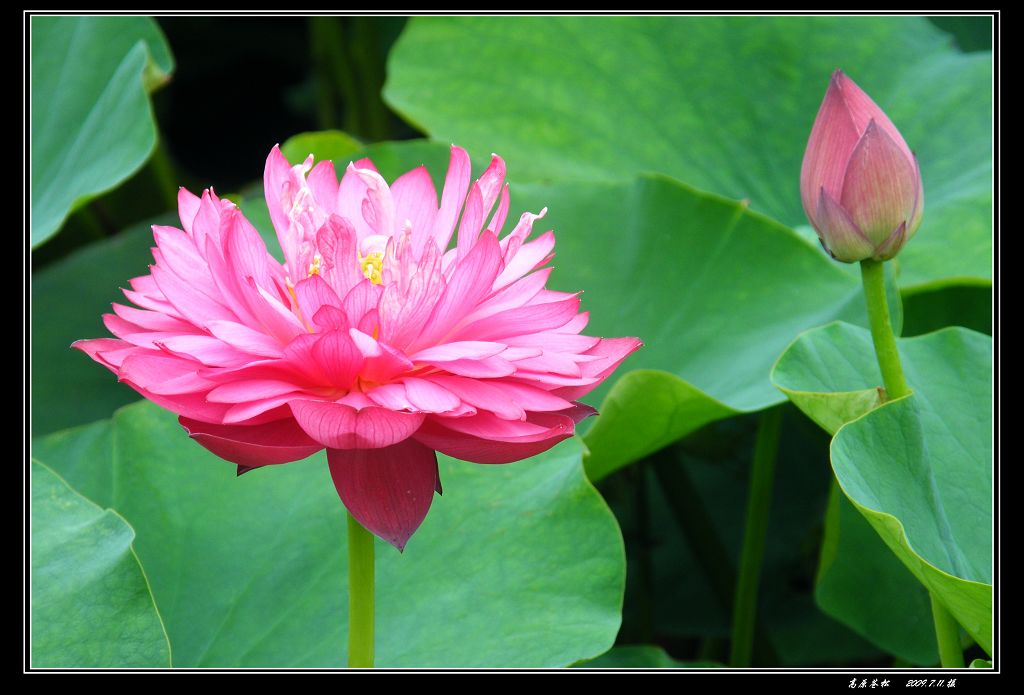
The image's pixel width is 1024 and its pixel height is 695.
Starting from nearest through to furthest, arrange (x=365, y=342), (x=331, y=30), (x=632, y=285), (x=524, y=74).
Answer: (x=365, y=342), (x=632, y=285), (x=524, y=74), (x=331, y=30)

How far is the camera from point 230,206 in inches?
21.4

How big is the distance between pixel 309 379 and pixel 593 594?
11.6 inches

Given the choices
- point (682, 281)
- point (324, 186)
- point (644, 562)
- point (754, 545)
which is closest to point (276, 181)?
point (324, 186)

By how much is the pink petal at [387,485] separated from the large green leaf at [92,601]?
0.20 meters

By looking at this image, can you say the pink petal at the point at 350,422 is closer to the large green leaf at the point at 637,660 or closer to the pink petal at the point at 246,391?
the pink petal at the point at 246,391

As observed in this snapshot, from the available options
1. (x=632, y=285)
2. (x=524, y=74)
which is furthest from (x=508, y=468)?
(x=524, y=74)

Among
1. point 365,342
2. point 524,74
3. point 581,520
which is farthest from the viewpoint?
point 524,74

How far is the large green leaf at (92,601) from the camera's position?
615mm

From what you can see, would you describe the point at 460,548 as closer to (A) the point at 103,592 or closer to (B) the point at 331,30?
(A) the point at 103,592

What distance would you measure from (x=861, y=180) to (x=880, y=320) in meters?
0.10

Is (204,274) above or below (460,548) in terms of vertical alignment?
above

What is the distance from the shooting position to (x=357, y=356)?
50 centimetres

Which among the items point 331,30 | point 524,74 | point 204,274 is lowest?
point 204,274

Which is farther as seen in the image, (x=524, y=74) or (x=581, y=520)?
(x=524, y=74)
